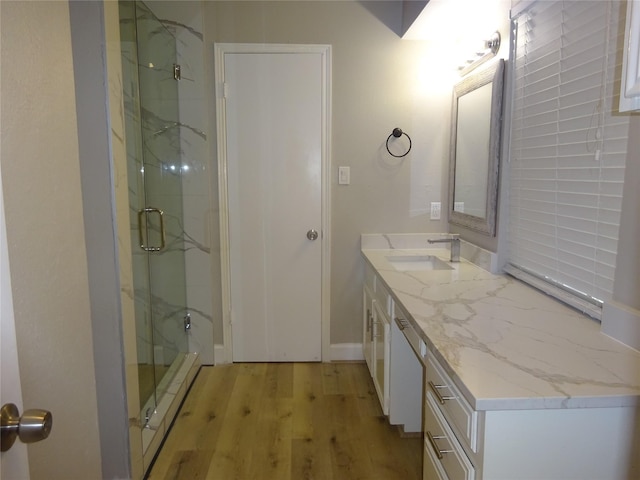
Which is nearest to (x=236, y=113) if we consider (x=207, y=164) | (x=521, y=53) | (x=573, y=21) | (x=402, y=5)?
(x=207, y=164)

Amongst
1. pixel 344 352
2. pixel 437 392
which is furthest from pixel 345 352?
pixel 437 392

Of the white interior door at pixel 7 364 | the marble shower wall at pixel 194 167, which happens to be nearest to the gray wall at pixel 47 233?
the white interior door at pixel 7 364

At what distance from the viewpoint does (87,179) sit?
161 cm

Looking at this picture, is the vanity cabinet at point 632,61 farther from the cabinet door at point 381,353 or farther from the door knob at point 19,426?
the cabinet door at point 381,353

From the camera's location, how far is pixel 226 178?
295 centimetres

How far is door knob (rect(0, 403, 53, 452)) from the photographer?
0.66 metres

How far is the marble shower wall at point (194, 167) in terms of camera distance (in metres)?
2.78

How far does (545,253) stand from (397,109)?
57.2 inches

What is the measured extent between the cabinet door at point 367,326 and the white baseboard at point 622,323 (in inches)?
52.3

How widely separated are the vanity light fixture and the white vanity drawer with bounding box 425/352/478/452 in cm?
162

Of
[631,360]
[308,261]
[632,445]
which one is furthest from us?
[308,261]

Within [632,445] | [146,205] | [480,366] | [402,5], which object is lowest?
[632,445]

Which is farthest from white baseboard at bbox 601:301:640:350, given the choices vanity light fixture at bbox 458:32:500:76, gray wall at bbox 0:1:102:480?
gray wall at bbox 0:1:102:480

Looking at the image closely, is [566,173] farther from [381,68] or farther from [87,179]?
[87,179]
